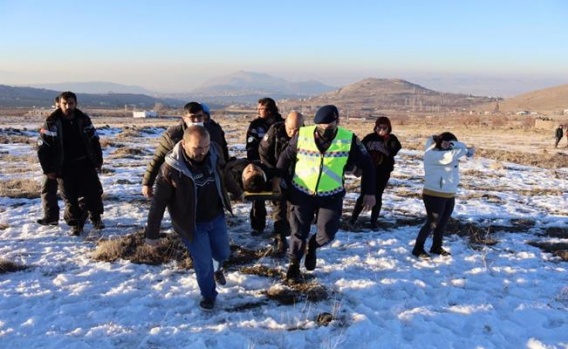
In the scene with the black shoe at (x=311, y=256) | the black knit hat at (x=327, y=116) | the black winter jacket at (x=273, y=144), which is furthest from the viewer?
the black winter jacket at (x=273, y=144)

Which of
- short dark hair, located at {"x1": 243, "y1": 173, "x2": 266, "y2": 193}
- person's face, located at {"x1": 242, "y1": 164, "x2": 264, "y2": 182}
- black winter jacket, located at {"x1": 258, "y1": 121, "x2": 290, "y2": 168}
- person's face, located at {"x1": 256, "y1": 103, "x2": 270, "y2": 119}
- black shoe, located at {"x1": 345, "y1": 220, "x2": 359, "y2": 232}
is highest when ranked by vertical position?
person's face, located at {"x1": 256, "y1": 103, "x2": 270, "y2": 119}

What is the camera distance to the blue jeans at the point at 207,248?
4.77m

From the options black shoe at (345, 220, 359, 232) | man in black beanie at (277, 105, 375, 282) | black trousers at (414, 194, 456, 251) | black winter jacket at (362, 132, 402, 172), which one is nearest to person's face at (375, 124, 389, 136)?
black winter jacket at (362, 132, 402, 172)

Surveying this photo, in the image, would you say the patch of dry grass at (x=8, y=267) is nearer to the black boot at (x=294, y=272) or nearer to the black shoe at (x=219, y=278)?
the black shoe at (x=219, y=278)

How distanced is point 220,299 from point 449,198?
343 cm

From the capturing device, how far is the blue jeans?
4773 mm

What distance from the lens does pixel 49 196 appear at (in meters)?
7.37

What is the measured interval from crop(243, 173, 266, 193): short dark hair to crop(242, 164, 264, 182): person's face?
0.08 ft

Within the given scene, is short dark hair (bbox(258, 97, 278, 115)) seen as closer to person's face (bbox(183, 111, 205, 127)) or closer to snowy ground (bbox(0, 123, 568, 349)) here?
person's face (bbox(183, 111, 205, 127))

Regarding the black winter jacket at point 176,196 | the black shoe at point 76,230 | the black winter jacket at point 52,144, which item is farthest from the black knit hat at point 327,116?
the black shoe at point 76,230

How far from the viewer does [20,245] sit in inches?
264

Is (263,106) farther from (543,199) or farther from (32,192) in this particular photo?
(543,199)

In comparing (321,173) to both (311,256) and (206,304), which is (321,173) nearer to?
(311,256)

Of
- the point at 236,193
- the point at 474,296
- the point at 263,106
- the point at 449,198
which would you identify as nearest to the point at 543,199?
the point at 449,198
